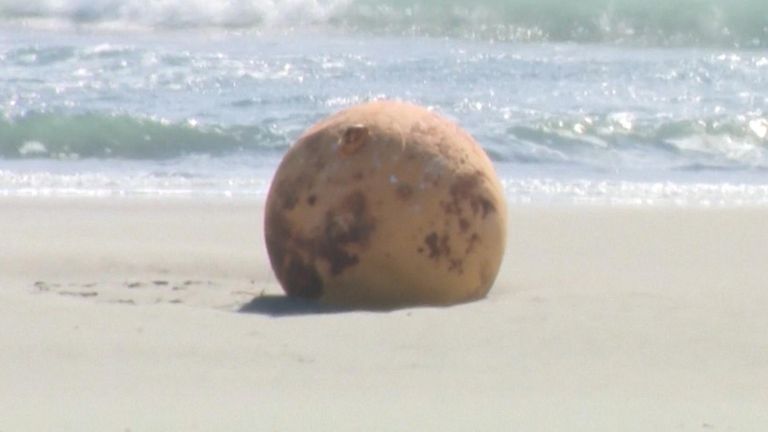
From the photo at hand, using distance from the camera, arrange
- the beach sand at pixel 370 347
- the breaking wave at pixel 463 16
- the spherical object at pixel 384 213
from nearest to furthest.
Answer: the beach sand at pixel 370 347
the spherical object at pixel 384 213
the breaking wave at pixel 463 16

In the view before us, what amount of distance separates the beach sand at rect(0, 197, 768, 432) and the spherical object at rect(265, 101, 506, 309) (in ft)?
0.48

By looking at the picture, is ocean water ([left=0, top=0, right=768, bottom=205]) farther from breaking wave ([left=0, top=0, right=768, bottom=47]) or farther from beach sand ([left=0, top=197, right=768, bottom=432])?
beach sand ([left=0, top=197, right=768, bottom=432])

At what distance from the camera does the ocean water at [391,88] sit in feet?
36.2

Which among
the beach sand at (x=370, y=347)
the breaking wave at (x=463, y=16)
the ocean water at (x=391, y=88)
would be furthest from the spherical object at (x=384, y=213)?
the breaking wave at (x=463, y=16)

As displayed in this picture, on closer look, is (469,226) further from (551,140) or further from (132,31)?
(132,31)

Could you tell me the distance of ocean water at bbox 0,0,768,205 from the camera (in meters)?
11.0

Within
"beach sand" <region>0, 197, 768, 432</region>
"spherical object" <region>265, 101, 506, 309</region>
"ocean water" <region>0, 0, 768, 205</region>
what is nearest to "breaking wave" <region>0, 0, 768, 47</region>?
"ocean water" <region>0, 0, 768, 205</region>

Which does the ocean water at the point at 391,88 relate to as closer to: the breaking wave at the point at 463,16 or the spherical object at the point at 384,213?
the breaking wave at the point at 463,16

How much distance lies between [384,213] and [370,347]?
28.4 inches

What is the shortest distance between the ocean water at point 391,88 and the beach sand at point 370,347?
2759 millimetres

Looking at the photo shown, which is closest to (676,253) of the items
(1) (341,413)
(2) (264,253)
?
(2) (264,253)

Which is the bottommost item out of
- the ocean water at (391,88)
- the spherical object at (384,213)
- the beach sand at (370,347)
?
the ocean water at (391,88)

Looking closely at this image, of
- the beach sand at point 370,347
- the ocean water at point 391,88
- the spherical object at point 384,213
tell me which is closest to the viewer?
the beach sand at point 370,347

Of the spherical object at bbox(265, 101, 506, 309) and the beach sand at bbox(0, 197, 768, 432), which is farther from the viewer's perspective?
the spherical object at bbox(265, 101, 506, 309)
